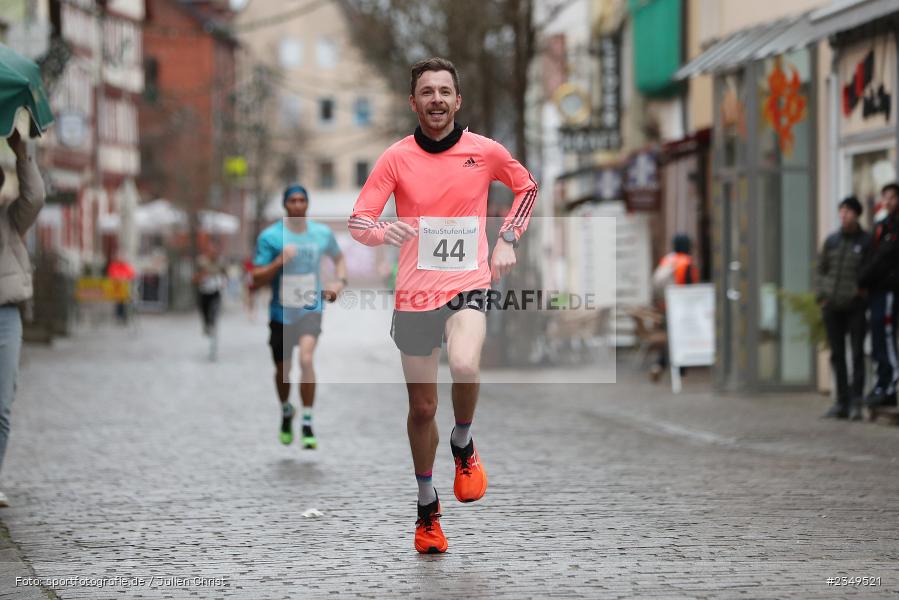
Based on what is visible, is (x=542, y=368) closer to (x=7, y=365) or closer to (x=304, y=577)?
(x=7, y=365)

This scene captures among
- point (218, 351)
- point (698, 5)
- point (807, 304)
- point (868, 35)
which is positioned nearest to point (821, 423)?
point (807, 304)

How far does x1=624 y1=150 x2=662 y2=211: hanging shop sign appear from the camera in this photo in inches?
1121

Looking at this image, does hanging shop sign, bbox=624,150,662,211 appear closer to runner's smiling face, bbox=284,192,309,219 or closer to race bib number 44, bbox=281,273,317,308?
race bib number 44, bbox=281,273,317,308

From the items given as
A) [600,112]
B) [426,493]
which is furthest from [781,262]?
[600,112]

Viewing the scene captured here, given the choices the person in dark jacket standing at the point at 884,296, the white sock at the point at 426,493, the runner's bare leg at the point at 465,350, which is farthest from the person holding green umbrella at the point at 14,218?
the person in dark jacket standing at the point at 884,296

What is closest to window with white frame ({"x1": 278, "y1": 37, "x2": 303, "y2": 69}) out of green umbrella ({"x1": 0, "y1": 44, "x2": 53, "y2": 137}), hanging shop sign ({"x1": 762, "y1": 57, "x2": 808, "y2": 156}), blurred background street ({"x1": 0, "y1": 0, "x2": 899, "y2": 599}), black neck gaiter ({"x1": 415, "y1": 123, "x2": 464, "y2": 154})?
blurred background street ({"x1": 0, "y1": 0, "x2": 899, "y2": 599})

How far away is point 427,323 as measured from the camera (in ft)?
26.2

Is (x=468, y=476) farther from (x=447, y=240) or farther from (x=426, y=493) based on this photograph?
(x=447, y=240)

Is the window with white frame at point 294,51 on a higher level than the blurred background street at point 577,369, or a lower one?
higher

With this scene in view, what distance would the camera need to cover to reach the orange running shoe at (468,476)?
8.04m

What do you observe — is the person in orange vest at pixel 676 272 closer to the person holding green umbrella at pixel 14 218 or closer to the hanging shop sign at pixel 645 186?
the hanging shop sign at pixel 645 186

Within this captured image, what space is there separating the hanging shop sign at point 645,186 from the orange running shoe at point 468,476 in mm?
20700

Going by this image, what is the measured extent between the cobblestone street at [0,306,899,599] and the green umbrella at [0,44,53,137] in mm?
2103

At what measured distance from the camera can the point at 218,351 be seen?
2933cm
